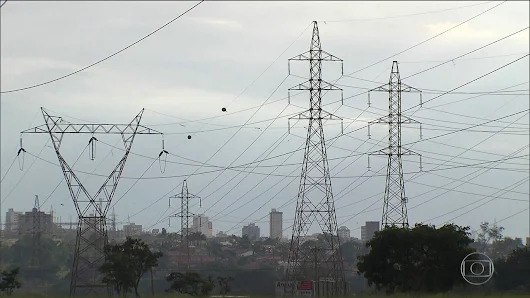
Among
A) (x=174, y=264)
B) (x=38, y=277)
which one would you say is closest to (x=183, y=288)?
(x=38, y=277)

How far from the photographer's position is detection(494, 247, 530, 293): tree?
73.6 meters

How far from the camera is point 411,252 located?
7694 centimetres

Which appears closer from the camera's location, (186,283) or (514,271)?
(514,271)

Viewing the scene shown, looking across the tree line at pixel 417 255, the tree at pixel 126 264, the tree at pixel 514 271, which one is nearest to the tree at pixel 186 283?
the tree at pixel 126 264

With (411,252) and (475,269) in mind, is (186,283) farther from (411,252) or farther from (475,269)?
(475,269)

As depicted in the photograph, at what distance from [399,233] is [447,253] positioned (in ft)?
13.5

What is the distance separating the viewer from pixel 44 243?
18325cm

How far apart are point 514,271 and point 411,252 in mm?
10169

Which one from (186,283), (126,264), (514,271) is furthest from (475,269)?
(186,283)

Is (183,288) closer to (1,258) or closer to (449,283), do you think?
(449,283)

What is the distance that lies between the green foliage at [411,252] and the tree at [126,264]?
2036cm

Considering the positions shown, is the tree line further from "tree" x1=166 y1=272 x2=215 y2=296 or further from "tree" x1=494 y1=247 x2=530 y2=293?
"tree" x1=166 y1=272 x2=215 y2=296

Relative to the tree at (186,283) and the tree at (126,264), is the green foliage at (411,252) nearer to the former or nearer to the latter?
the tree at (126,264)

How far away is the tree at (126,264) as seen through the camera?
85062 millimetres
